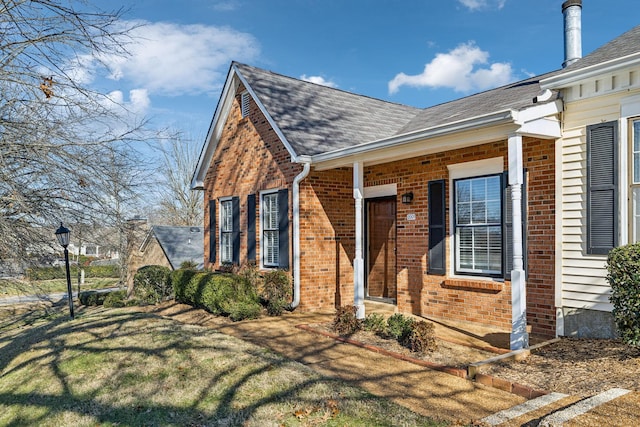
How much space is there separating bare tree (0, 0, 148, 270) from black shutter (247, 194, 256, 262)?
4422 millimetres

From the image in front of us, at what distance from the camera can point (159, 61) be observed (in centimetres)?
666

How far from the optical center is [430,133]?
21.2 ft

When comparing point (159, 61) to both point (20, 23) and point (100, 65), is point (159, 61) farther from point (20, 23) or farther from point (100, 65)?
point (20, 23)

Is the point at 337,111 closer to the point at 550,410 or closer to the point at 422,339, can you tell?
the point at 422,339

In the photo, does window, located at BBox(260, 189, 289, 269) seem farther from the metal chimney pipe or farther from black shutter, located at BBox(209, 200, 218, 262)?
the metal chimney pipe

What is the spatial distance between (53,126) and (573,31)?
938cm

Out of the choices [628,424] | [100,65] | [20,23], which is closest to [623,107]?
[628,424]

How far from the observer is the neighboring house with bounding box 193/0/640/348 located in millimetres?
5766

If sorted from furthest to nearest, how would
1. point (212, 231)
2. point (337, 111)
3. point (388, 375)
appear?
point (212, 231) < point (337, 111) < point (388, 375)

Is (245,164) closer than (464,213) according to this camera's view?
No

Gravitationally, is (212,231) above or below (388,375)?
above

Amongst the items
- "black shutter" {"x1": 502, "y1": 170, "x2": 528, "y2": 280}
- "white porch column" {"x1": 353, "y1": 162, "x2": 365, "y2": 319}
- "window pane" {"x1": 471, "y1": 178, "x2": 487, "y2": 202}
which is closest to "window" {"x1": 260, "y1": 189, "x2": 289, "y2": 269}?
"white porch column" {"x1": 353, "y1": 162, "x2": 365, "y2": 319}

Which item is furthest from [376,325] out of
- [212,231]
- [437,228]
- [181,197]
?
[181,197]

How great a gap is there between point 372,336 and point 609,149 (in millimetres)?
3973
